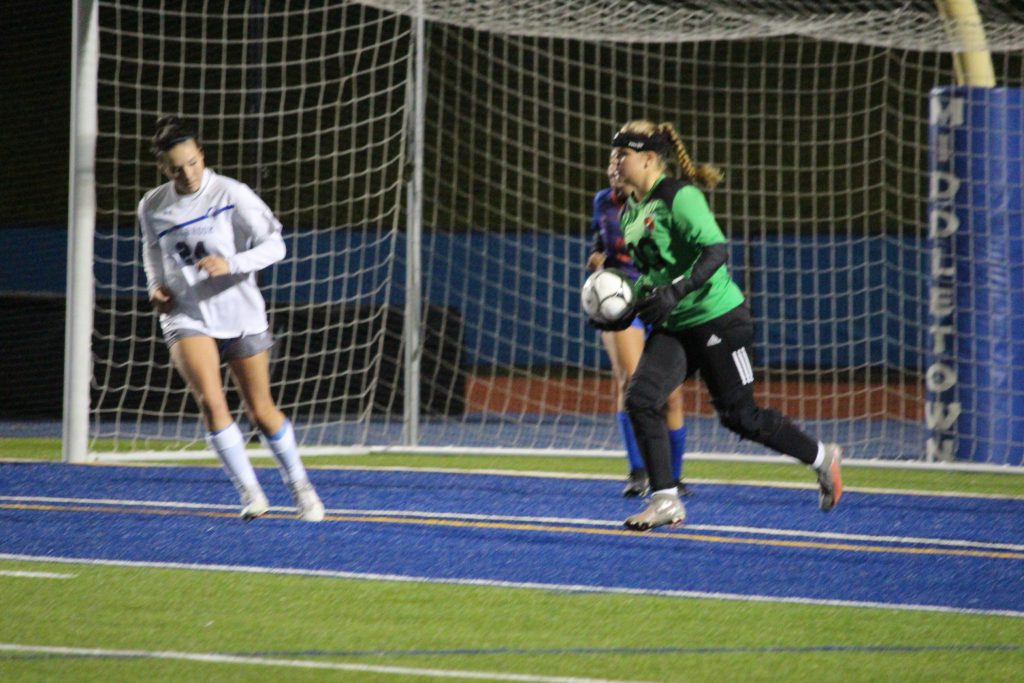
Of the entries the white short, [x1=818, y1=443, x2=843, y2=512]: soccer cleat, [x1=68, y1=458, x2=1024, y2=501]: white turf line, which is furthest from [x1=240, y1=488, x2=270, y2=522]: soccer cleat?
[x1=68, y1=458, x2=1024, y2=501]: white turf line

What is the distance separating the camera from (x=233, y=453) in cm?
763

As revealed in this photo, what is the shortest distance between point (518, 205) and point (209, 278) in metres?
11.3

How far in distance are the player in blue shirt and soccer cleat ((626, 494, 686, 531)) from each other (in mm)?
1023

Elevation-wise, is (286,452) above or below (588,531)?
above

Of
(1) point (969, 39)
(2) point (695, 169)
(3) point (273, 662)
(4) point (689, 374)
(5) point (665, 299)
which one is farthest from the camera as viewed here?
(1) point (969, 39)

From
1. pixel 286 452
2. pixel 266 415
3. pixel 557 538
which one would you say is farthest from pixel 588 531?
pixel 266 415

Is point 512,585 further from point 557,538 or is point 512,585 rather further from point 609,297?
point 609,297

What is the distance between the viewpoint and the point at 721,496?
9148 mm

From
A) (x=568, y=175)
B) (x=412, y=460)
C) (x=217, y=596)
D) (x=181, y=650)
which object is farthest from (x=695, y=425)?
(x=181, y=650)

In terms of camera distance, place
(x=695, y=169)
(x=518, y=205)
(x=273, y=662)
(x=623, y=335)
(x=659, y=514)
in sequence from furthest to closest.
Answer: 1. (x=518, y=205)
2. (x=623, y=335)
3. (x=695, y=169)
4. (x=659, y=514)
5. (x=273, y=662)

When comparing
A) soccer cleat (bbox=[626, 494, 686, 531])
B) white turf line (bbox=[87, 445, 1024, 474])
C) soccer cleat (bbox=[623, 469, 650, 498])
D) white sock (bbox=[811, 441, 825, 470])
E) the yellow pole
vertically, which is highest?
→ the yellow pole

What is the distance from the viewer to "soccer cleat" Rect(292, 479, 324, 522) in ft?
25.6

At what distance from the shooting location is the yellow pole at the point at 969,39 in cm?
1113

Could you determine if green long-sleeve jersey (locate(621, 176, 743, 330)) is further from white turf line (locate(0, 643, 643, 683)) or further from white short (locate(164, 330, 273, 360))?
white turf line (locate(0, 643, 643, 683))
